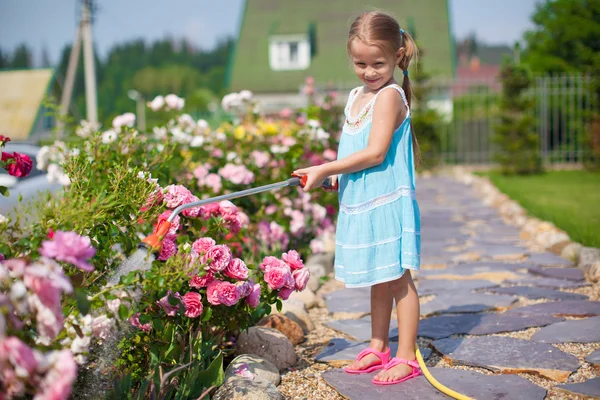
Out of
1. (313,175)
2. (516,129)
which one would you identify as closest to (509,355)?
(313,175)

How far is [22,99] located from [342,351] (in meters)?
15.9

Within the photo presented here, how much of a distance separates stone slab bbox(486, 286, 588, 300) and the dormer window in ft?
57.5

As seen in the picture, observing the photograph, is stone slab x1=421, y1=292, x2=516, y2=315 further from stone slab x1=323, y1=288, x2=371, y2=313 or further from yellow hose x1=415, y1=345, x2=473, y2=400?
yellow hose x1=415, y1=345, x2=473, y2=400

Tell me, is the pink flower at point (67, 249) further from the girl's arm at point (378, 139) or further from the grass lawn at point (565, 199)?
A: the grass lawn at point (565, 199)

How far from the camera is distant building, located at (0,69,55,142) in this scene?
15.4 metres

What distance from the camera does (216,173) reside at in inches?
169

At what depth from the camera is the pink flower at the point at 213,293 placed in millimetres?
2195

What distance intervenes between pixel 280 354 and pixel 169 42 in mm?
46098

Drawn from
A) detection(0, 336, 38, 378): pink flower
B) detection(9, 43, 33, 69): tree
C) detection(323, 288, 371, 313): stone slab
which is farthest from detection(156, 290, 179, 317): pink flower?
detection(9, 43, 33, 69): tree

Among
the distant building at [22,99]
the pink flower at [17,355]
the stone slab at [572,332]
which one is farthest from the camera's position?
the distant building at [22,99]

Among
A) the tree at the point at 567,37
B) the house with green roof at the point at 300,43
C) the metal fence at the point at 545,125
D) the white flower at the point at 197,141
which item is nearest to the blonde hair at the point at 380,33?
the white flower at the point at 197,141

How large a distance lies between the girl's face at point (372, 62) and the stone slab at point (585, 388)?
1.28 m

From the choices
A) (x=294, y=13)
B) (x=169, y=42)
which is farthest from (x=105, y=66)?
(x=294, y=13)

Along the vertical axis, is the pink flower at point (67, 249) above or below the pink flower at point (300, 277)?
above
